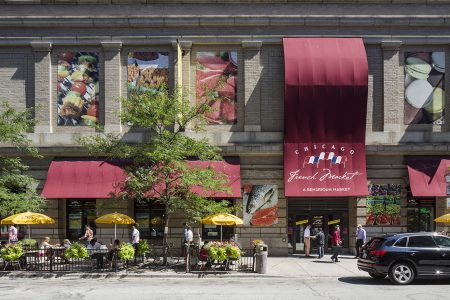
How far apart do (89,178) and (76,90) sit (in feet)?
15.1

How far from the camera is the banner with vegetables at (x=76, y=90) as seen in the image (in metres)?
27.1

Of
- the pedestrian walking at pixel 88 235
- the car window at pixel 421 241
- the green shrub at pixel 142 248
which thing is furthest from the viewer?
the pedestrian walking at pixel 88 235

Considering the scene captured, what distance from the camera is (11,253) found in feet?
67.3

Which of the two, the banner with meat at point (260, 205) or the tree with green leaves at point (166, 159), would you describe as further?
the banner with meat at point (260, 205)

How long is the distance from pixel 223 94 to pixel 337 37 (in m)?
6.36

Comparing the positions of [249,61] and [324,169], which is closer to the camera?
[324,169]

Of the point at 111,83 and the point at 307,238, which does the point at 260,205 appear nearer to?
the point at 307,238

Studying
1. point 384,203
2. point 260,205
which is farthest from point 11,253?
point 384,203

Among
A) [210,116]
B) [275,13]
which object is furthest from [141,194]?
[275,13]

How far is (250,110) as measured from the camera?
26.9m

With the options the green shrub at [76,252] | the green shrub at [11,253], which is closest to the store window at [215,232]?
the green shrub at [76,252]

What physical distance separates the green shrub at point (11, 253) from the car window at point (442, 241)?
15.1 metres

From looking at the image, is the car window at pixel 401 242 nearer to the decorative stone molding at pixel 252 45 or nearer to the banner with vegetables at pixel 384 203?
the banner with vegetables at pixel 384 203

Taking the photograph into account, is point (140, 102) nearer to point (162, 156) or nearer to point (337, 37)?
point (162, 156)
